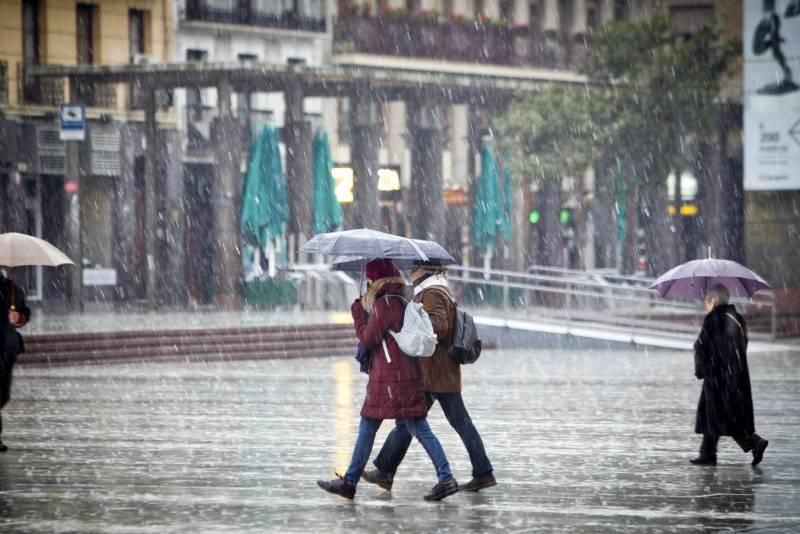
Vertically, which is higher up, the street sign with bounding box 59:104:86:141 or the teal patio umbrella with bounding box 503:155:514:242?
the street sign with bounding box 59:104:86:141

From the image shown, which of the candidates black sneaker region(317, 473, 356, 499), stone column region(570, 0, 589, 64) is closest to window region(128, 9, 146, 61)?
stone column region(570, 0, 589, 64)

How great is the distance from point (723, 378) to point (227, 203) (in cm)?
2681

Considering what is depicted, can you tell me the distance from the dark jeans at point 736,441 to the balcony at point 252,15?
3783 cm

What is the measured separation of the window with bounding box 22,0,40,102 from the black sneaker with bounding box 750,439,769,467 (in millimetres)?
33113

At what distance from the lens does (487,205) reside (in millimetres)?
44500

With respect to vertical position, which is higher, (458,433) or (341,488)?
(458,433)

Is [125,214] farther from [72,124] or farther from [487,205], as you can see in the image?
[72,124]

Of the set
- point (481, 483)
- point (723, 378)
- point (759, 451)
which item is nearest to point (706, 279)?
point (723, 378)

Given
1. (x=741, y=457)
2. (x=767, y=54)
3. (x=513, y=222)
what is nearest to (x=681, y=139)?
(x=513, y=222)

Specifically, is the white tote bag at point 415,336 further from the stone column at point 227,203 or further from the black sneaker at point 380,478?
the stone column at point 227,203

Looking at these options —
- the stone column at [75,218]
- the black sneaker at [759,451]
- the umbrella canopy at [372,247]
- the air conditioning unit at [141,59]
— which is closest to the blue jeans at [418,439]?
the umbrella canopy at [372,247]

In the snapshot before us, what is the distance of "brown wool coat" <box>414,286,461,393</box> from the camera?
1314 centimetres

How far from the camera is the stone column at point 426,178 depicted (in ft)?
155

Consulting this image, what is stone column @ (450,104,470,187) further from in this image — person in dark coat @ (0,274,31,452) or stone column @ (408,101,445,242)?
person in dark coat @ (0,274,31,452)
